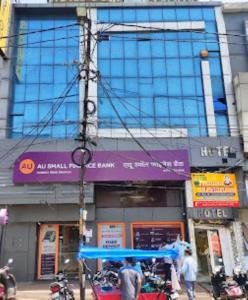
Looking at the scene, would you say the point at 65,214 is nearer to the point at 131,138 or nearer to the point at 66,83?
the point at 131,138

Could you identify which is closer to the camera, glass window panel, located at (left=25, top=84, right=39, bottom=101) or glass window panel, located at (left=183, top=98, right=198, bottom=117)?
glass window panel, located at (left=183, top=98, right=198, bottom=117)

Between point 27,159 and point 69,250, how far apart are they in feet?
18.1

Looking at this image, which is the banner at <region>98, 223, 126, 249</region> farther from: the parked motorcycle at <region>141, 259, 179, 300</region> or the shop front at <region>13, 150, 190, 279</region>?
the parked motorcycle at <region>141, 259, 179, 300</region>

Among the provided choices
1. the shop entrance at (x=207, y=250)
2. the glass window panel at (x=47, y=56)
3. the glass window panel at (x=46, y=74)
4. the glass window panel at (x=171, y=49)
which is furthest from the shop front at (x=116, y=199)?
the glass window panel at (x=171, y=49)

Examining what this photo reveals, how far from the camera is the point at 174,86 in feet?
74.0

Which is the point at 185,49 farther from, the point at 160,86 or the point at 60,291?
the point at 60,291

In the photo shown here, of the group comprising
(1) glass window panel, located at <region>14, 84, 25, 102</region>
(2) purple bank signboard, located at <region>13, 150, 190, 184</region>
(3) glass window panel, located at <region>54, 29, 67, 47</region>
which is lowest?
(2) purple bank signboard, located at <region>13, 150, 190, 184</region>

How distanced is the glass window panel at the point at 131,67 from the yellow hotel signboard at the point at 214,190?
7397 mm

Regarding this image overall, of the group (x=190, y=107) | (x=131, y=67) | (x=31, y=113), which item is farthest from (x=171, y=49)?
(x=31, y=113)

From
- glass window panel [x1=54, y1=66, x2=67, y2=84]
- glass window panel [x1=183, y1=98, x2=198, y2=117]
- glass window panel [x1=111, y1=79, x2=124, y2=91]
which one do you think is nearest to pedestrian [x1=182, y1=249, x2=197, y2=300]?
glass window panel [x1=183, y1=98, x2=198, y2=117]

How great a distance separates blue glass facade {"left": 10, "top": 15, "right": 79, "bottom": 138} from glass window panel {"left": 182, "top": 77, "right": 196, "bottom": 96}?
21.5 ft

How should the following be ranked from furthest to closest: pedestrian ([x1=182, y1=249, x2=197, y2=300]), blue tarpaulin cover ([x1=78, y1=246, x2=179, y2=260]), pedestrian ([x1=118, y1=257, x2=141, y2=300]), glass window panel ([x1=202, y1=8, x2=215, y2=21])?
glass window panel ([x1=202, y1=8, x2=215, y2=21]) → pedestrian ([x1=182, y1=249, x2=197, y2=300]) → blue tarpaulin cover ([x1=78, y1=246, x2=179, y2=260]) → pedestrian ([x1=118, y1=257, x2=141, y2=300])

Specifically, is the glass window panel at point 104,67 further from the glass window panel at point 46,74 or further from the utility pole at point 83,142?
the utility pole at point 83,142

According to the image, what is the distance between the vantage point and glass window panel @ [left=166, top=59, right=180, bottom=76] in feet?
74.8
